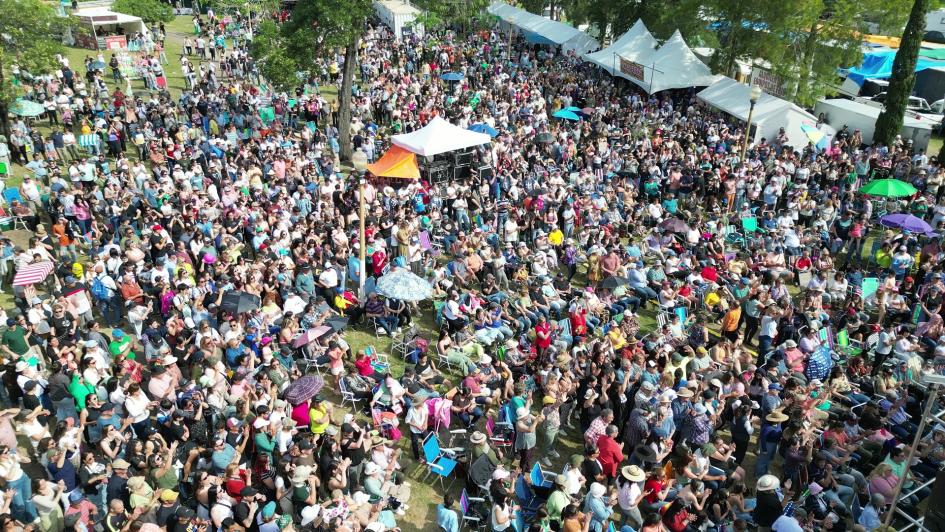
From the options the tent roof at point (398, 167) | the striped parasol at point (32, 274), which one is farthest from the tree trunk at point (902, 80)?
the striped parasol at point (32, 274)

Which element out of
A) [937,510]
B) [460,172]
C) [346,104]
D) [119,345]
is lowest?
[460,172]

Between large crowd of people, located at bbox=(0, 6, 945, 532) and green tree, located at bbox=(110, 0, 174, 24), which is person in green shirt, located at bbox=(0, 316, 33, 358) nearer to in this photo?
large crowd of people, located at bbox=(0, 6, 945, 532)

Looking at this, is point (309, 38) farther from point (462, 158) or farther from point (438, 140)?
point (462, 158)

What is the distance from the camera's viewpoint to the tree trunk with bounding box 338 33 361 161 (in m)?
20.8

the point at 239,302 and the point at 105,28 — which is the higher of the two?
the point at 105,28

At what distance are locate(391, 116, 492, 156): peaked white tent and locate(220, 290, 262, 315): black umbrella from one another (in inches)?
320

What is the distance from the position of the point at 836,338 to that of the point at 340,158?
1587 centimetres

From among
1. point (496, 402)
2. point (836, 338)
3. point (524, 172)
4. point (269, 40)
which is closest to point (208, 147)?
point (269, 40)

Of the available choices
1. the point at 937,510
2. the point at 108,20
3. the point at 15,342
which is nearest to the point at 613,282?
the point at 937,510

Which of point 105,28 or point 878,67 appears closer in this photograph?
point 878,67

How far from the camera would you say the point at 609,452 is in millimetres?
8398

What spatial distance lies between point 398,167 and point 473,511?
11117 mm

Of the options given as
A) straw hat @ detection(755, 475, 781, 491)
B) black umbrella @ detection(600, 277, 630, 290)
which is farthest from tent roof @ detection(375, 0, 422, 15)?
straw hat @ detection(755, 475, 781, 491)

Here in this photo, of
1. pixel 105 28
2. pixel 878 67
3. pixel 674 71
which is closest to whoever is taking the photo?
pixel 674 71
